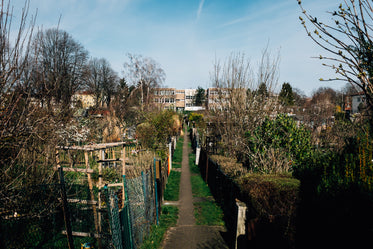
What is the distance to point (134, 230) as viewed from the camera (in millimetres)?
5309

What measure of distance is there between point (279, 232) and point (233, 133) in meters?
8.09

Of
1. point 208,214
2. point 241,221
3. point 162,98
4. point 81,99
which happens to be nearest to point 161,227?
point 208,214

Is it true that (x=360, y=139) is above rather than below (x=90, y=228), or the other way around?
above

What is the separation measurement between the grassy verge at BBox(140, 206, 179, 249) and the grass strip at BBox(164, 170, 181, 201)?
1.16 m

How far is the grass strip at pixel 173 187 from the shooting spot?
10.6 metres

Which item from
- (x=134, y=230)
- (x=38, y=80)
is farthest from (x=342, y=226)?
(x=38, y=80)

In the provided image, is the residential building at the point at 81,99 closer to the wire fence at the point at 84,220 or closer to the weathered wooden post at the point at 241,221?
the wire fence at the point at 84,220

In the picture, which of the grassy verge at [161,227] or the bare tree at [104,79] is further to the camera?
the bare tree at [104,79]

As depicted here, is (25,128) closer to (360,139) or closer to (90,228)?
(90,228)

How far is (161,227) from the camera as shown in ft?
24.7

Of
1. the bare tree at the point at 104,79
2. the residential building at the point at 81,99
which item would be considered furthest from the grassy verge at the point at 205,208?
the bare tree at the point at 104,79

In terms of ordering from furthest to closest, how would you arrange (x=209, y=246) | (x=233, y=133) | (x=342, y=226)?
(x=233, y=133) → (x=209, y=246) → (x=342, y=226)

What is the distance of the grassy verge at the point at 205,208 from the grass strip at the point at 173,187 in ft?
2.60

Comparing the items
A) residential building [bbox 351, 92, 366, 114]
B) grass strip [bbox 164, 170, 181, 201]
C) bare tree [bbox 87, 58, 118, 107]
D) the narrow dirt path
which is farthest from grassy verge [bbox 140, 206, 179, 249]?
bare tree [bbox 87, 58, 118, 107]
